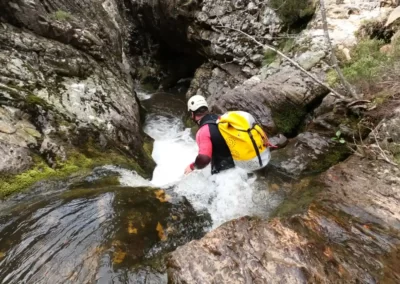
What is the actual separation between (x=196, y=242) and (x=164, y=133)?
9224 millimetres

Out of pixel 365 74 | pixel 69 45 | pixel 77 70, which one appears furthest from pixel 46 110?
pixel 365 74

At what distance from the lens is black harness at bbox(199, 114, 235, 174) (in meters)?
5.50

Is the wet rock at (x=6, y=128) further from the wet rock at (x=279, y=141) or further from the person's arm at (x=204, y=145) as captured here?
the wet rock at (x=279, y=141)

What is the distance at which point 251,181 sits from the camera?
605 centimetres

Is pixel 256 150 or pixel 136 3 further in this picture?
pixel 136 3

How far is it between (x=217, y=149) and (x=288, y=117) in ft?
12.0

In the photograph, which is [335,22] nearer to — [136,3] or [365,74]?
[365,74]

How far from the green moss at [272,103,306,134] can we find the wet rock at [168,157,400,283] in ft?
12.7

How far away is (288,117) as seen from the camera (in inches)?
337

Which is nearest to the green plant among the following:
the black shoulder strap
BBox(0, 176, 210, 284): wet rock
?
the black shoulder strap

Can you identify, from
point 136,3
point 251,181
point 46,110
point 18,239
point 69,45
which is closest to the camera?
point 18,239

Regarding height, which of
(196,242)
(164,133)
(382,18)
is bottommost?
(164,133)

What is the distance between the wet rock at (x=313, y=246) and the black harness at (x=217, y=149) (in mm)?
1643

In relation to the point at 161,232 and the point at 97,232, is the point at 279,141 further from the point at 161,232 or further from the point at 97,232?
the point at 97,232
